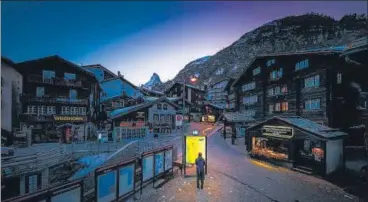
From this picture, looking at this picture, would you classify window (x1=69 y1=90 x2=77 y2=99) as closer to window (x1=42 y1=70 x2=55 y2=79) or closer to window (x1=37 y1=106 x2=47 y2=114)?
window (x1=42 y1=70 x2=55 y2=79)

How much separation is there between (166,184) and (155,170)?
1088 millimetres

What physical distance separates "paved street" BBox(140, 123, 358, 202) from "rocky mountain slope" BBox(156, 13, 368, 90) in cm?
7960

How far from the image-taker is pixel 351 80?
83.4 feet

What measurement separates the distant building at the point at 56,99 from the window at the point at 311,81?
33.2 metres

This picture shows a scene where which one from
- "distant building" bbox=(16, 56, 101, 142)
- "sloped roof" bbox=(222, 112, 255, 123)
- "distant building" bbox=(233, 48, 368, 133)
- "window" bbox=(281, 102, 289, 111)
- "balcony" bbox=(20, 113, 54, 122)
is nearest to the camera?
"distant building" bbox=(233, 48, 368, 133)

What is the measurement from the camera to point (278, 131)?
20141 mm

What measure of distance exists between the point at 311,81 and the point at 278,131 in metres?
11.8

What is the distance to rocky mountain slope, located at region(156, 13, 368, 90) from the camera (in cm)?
9871

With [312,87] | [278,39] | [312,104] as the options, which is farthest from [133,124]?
[278,39]

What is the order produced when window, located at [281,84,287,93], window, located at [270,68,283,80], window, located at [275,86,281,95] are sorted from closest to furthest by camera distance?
window, located at [281,84,287,93]
window, located at [270,68,283,80]
window, located at [275,86,281,95]

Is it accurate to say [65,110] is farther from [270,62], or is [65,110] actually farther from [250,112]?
[270,62]

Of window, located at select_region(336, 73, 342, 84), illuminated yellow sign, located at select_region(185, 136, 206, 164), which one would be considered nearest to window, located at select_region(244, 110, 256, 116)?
window, located at select_region(336, 73, 342, 84)

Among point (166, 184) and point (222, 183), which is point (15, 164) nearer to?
point (166, 184)

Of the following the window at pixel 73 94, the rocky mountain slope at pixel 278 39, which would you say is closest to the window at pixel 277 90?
the window at pixel 73 94
